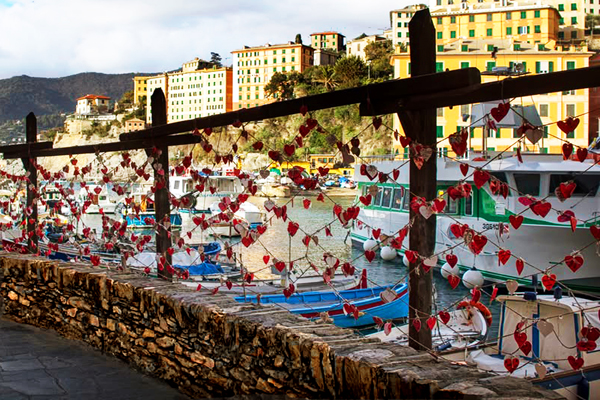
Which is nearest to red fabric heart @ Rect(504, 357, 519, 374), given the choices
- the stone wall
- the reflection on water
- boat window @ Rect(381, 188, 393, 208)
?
the stone wall

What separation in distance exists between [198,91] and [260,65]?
753 inches

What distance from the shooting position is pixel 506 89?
129 inches

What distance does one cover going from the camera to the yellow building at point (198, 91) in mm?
158750

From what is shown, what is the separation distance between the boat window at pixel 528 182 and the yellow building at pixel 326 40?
148311mm

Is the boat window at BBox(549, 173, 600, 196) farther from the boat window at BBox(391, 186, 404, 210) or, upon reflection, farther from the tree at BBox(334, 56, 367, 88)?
the tree at BBox(334, 56, 367, 88)

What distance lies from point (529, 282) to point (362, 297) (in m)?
6.55

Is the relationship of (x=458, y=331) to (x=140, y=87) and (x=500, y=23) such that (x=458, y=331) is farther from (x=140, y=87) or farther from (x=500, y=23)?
(x=140, y=87)

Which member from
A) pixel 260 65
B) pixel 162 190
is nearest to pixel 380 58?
pixel 260 65

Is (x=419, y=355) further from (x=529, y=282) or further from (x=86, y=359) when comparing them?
(x=529, y=282)

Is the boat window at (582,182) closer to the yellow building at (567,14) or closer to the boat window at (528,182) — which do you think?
the boat window at (528,182)

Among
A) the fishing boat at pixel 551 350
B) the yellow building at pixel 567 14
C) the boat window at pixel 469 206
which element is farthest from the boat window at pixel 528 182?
A: the yellow building at pixel 567 14

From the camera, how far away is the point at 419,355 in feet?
11.8

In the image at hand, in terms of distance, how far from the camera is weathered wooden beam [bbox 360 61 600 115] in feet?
9.88

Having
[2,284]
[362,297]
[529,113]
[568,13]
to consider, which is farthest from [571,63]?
[568,13]
